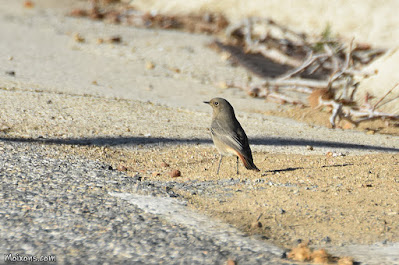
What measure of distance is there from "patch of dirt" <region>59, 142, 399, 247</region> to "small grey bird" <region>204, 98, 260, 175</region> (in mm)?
189

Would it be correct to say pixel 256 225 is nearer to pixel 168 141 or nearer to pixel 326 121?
pixel 168 141

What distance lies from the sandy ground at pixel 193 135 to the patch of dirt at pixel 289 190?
0.03 feet

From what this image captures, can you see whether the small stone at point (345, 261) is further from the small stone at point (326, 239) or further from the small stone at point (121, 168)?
the small stone at point (121, 168)

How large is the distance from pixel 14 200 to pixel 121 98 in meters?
3.84

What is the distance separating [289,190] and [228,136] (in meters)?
0.93

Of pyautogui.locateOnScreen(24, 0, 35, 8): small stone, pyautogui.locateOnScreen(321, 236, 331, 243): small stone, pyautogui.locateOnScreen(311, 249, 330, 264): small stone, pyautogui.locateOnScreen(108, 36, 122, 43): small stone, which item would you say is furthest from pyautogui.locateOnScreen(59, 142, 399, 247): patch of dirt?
pyautogui.locateOnScreen(24, 0, 35, 8): small stone

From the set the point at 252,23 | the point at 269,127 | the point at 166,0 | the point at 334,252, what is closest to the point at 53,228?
the point at 334,252

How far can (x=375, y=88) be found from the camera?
28.9 feet

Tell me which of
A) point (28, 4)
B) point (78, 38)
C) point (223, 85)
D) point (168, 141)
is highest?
point (28, 4)

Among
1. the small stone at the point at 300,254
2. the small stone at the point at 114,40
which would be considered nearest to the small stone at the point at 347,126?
the small stone at the point at 300,254

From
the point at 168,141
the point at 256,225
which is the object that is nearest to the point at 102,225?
the point at 256,225

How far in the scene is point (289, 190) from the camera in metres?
4.81

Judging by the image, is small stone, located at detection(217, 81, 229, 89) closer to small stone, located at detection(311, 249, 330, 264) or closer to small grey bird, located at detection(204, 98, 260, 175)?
small grey bird, located at detection(204, 98, 260, 175)

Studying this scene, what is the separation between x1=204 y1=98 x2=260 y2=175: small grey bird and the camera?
17.3 ft
